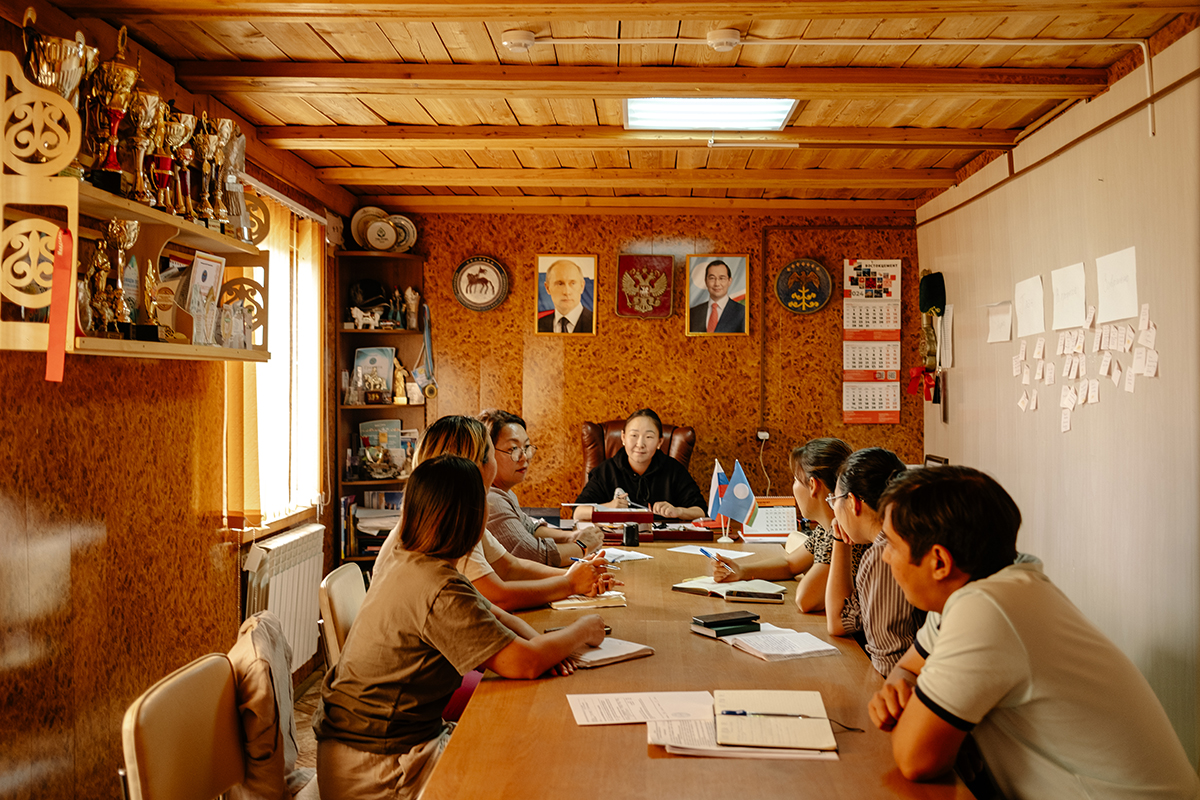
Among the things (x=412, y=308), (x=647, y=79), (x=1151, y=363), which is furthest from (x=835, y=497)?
(x=412, y=308)

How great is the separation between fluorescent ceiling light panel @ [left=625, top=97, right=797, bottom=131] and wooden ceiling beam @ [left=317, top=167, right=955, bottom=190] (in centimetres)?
81

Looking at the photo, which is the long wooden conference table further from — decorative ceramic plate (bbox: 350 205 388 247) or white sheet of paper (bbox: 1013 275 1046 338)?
decorative ceramic plate (bbox: 350 205 388 247)

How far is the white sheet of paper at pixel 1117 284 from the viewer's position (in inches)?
118

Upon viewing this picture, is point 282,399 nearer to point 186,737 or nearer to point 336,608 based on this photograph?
point 336,608

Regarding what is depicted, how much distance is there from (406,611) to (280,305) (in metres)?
2.77

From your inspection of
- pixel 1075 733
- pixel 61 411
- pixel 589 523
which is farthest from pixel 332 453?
Result: pixel 1075 733

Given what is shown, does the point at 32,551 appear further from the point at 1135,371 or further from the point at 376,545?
the point at 1135,371

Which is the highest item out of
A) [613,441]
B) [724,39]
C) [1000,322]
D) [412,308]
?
[724,39]

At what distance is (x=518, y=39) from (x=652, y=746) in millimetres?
2250

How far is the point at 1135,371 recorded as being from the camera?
2.98 metres

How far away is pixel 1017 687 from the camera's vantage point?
1.39 m

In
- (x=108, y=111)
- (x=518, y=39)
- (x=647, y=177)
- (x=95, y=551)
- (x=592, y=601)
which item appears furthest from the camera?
(x=647, y=177)

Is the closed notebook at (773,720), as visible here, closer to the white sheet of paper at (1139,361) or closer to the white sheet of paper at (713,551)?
the white sheet of paper at (713,551)

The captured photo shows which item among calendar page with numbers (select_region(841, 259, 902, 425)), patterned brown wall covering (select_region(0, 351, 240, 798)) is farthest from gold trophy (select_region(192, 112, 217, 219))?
calendar page with numbers (select_region(841, 259, 902, 425))
